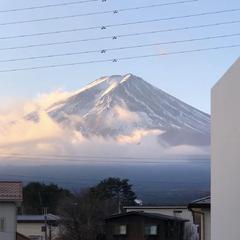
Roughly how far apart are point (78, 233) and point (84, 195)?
6.65 m

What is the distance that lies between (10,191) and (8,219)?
2.53 meters

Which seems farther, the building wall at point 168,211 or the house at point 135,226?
the building wall at point 168,211

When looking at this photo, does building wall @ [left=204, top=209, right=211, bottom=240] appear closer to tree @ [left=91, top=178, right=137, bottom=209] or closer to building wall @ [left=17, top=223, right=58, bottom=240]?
building wall @ [left=17, top=223, right=58, bottom=240]

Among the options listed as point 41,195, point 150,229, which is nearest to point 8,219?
point 150,229

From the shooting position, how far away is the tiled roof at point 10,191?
152ft

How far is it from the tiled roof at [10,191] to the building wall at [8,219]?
0.47 meters

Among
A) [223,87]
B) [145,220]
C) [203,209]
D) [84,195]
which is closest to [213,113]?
[223,87]

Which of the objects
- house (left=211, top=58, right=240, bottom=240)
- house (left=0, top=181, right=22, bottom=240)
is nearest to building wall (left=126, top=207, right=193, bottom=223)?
house (left=0, top=181, right=22, bottom=240)

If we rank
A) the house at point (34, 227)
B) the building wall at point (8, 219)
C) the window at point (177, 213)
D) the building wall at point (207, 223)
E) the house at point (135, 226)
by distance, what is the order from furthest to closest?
1. the window at point (177, 213)
2. the house at point (34, 227)
3. the house at point (135, 226)
4. the building wall at point (8, 219)
5. the building wall at point (207, 223)

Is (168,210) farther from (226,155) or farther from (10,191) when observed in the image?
(226,155)

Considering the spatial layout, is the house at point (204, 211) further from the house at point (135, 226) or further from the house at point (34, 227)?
the house at point (34, 227)

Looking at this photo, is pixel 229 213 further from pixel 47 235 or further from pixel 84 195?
pixel 47 235

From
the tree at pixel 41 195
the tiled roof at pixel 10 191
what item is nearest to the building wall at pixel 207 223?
the tiled roof at pixel 10 191

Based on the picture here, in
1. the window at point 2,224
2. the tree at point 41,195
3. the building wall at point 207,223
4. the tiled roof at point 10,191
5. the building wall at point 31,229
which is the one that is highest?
the tree at point 41,195
